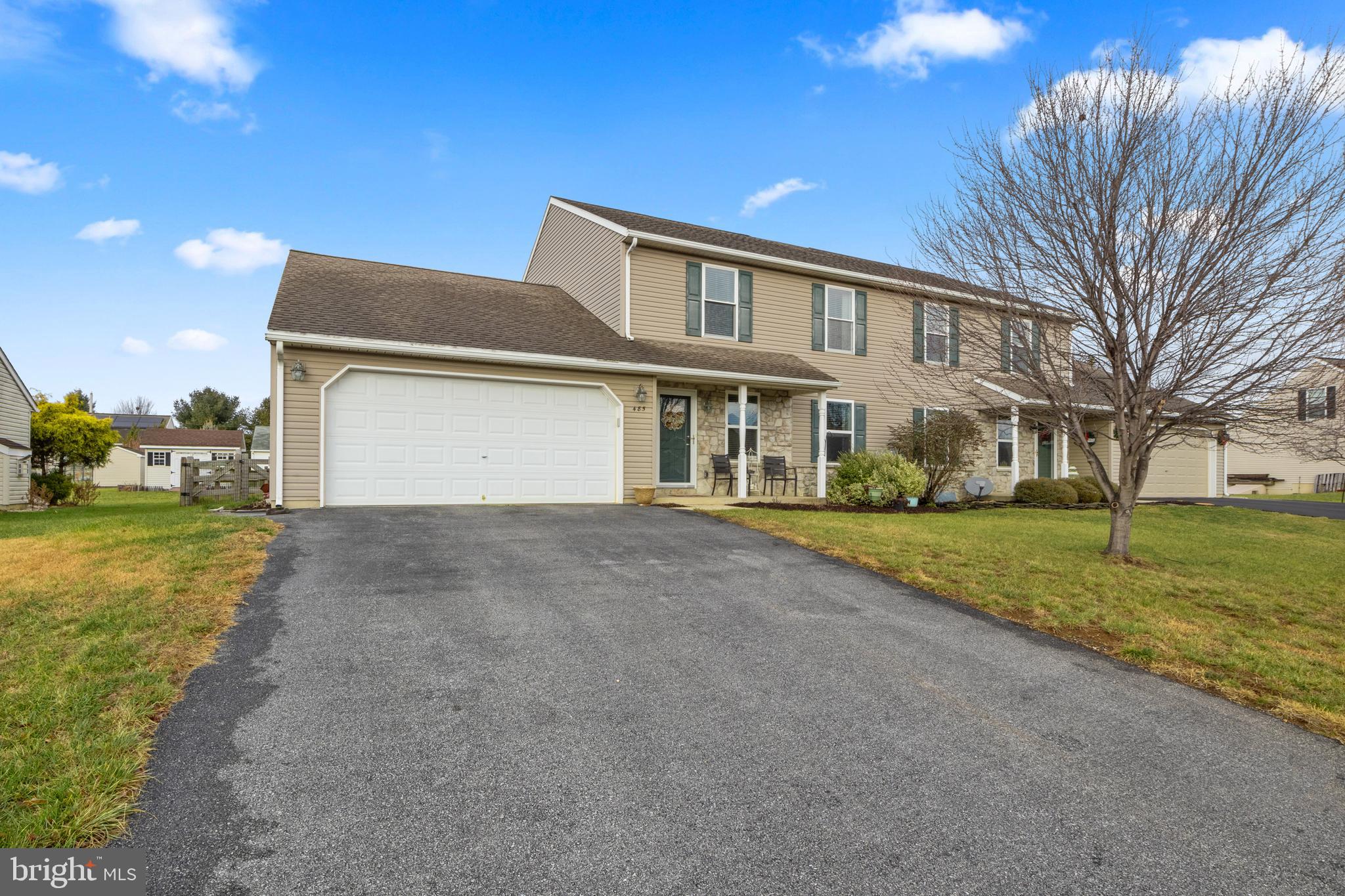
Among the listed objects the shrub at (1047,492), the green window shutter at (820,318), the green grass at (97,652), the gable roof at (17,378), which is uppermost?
the green window shutter at (820,318)

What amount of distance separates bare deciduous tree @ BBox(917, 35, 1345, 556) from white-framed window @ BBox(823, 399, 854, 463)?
704 centimetres

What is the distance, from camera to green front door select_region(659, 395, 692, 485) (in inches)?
Answer: 558

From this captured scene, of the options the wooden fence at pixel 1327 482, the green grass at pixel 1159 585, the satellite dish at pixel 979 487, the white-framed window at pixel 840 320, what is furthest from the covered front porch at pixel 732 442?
the wooden fence at pixel 1327 482

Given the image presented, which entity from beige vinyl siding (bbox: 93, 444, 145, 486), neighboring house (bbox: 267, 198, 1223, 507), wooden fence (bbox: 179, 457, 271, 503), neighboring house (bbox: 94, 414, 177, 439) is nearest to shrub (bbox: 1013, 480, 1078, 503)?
neighboring house (bbox: 267, 198, 1223, 507)

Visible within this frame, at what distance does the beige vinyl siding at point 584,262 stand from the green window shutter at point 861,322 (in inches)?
235

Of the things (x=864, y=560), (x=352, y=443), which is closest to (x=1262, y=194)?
(x=864, y=560)

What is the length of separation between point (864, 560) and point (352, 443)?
801 cm

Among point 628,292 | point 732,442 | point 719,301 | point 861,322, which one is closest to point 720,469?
point 732,442

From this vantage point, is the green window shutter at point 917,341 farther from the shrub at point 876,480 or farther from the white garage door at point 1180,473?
the white garage door at point 1180,473

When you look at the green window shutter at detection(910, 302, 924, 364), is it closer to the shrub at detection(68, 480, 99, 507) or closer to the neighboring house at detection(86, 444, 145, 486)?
the shrub at detection(68, 480, 99, 507)

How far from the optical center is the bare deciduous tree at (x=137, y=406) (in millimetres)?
71375

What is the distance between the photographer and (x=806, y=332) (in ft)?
52.1

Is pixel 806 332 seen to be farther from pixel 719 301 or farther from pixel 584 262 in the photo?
pixel 584 262

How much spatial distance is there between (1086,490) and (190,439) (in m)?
51.2
